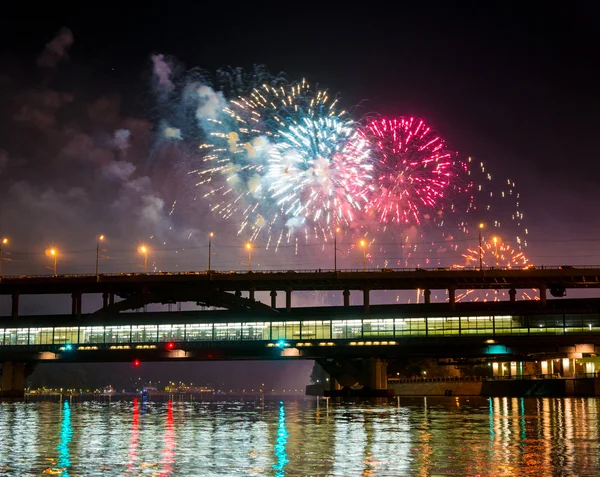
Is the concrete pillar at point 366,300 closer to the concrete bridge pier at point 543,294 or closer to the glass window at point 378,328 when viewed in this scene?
the glass window at point 378,328

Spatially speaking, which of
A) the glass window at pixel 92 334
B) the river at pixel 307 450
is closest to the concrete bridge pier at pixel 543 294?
the glass window at pixel 92 334

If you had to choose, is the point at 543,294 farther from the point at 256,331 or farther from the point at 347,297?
the point at 256,331

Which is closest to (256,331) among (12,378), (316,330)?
(316,330)

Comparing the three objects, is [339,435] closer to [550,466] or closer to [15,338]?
[550,466]

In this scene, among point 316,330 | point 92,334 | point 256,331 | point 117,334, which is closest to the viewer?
point 316,330

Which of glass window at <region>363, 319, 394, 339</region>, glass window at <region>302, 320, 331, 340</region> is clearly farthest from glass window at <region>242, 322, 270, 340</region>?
glass window at <region>363, 319, 394, 339</region>

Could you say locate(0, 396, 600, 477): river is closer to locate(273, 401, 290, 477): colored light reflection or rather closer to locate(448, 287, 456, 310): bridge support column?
locate(273, 401, 290, 477): colored light reflection
